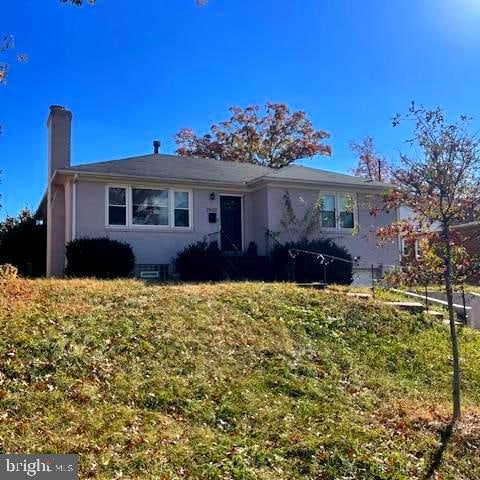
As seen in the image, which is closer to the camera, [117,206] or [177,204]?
[117,206]

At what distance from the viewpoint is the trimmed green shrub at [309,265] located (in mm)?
15852

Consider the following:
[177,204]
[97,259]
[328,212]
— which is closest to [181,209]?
[177,204]

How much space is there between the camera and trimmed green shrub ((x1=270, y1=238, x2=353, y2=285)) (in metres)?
15.9

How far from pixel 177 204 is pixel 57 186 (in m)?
4.18

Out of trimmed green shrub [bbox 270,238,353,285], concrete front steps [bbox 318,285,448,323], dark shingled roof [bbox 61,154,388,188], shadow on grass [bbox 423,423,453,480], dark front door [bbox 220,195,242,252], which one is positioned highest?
dark shingled roof [bbox 61,154,388,188]

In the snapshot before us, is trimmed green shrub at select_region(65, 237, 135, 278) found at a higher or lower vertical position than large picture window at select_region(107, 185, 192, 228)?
lower

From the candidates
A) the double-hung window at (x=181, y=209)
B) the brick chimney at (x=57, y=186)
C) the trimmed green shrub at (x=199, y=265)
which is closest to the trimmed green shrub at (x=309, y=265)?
the trimmed green shrub at (x=199, y=265)

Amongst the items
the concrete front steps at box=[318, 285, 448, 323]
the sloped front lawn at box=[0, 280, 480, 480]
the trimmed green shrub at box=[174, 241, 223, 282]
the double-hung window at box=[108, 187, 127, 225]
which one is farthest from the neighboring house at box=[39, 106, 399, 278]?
the sloped front lawn at box=[0, 280, 480, 480]

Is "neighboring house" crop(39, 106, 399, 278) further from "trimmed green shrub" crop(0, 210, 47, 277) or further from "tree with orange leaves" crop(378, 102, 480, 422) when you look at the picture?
"tree with orange leaves" crop(378, 102, 480, 422)

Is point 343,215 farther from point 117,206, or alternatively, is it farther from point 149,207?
point 117,206

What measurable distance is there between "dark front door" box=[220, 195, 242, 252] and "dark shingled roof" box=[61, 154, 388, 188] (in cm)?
79

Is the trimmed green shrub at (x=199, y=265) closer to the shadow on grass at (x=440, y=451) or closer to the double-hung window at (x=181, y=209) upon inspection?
the double-hung window at (x=181, y=209)

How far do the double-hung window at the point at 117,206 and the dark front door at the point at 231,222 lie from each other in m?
3.35

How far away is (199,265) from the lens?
15.3 metres
